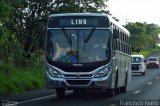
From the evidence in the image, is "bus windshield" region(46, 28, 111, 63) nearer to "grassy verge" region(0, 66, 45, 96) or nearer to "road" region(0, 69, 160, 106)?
"road" region(0, 69, 160, 106)

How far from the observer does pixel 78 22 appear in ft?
65.7

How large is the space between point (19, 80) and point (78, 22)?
24.9 ft

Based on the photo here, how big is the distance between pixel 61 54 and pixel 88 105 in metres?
3.01

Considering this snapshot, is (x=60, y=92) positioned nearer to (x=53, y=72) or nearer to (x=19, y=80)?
(x=53, y=72)

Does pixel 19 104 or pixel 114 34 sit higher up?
pixel 114 34

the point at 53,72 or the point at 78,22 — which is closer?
the point at 53,72

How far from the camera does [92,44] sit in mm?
19719

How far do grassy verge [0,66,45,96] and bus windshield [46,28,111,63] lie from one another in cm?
411

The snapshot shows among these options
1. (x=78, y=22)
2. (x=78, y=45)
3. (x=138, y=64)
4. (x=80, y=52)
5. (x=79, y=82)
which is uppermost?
(x=78, y=22)

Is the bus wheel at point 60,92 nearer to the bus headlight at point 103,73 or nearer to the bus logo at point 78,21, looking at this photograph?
the bus headlight at point 103,73

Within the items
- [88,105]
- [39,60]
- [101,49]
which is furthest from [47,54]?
[39,60]

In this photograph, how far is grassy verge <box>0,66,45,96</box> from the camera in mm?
24172

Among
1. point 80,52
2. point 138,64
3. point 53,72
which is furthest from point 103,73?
point 138,64

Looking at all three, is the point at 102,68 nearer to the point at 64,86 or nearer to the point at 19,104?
the point at 64,86
